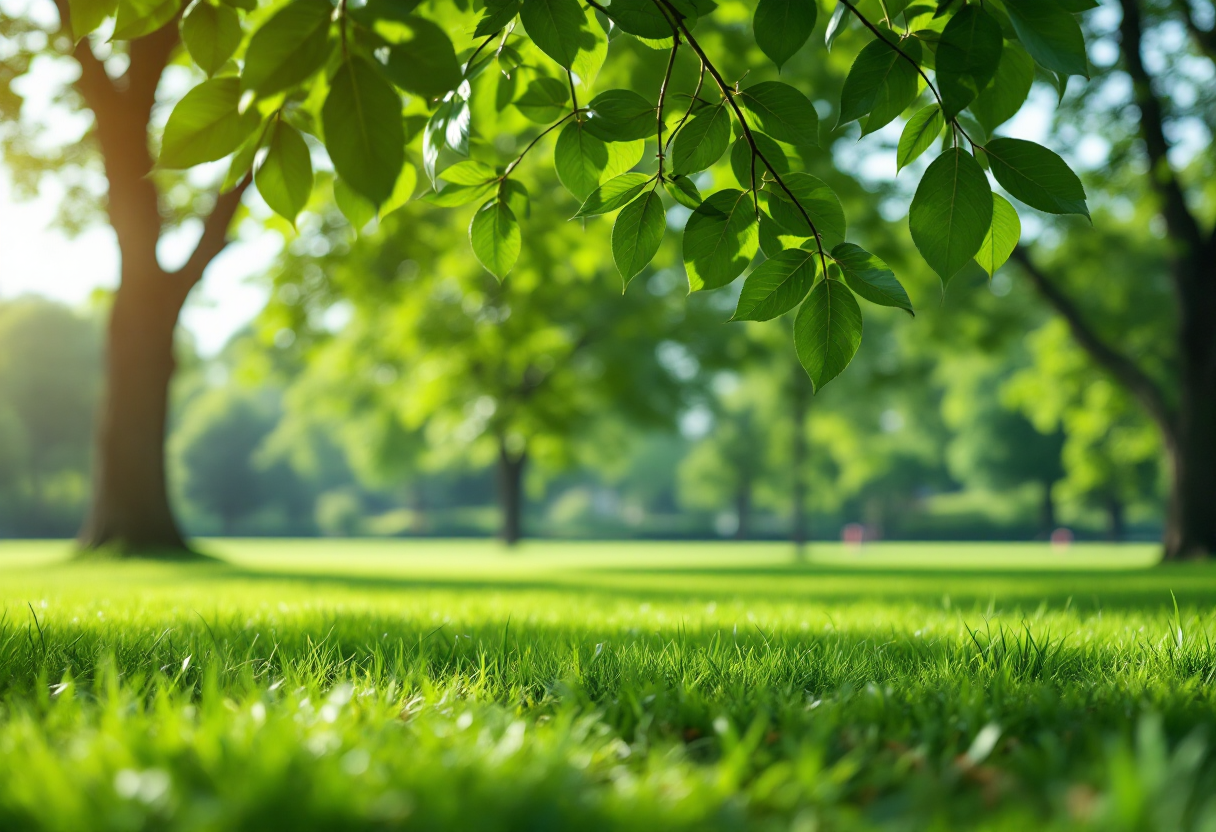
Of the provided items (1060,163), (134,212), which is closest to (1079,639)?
(1060,163)

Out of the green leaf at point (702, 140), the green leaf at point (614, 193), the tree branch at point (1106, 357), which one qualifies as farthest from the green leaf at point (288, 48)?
the tree branch at point (1106, 357)

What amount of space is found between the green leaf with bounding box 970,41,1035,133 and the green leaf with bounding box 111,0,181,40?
1.53m

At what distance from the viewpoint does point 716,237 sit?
6.20ft

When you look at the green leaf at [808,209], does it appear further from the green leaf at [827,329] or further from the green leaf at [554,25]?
the green leaf at [554,25]

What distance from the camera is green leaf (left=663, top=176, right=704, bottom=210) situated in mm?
1937

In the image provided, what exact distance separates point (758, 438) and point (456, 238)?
114 feet

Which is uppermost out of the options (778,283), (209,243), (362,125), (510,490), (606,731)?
(209,243)

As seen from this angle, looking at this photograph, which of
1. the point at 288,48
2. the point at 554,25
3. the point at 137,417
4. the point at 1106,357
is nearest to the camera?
the point at 288,48

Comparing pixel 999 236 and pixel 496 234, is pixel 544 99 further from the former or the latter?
pixel 999 236

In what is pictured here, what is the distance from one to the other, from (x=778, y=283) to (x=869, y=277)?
187mm

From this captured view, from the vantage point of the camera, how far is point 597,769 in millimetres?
1484

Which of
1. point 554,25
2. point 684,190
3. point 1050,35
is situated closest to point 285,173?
point 554,25

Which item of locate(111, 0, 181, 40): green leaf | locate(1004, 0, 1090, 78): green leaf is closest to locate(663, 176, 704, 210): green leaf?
locate(1004, 0, 1090, 78): green leaf

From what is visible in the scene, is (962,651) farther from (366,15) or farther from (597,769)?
(366,15)
